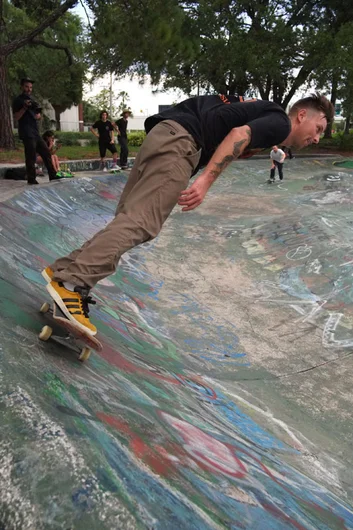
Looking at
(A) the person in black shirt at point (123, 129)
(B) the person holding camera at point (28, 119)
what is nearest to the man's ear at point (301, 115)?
(B) the person holding camera at point (28, 119)

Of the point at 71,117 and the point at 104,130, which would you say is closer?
the point at 104,130

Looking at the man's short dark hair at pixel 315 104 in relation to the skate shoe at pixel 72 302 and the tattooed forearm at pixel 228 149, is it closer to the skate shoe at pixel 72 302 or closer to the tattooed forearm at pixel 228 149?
the tattooed forearm at pixel 228 149

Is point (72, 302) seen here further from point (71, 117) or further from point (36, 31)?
point (71, 117)

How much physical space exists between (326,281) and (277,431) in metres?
3.43

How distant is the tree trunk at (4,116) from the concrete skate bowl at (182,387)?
9173 mm

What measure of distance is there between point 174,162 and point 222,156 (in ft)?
0.91

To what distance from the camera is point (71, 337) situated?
2.45m

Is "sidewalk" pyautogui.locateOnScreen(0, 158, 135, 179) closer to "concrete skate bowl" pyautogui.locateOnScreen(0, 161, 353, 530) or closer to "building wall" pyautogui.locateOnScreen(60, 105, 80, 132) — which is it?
"concrete skate bowl" pyautogui.locateOnScreen(0, 161, 353, 530)

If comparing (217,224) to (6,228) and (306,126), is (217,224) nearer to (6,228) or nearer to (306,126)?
(6,228)

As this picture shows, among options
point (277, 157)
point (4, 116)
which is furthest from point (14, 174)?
point (277, 157)

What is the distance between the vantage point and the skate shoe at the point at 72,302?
2279 mm

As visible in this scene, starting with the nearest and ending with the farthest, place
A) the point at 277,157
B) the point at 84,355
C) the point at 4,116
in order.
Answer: the point at 84,355 < the point at 4,116 < the point at 277,157

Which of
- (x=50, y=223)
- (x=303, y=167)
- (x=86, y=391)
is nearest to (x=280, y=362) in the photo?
(x=86, y=391)

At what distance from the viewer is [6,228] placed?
4.48 meters
